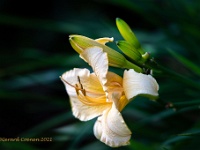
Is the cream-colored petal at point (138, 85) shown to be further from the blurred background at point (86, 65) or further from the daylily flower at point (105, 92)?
the blurred background at point (86, 65)

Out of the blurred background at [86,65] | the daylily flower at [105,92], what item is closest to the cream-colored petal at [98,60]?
the daylily flower at [105,92]

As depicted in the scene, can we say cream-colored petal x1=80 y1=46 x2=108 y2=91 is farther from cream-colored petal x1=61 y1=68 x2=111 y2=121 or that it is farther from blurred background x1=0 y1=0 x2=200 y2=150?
blurred background x1=0 y1=0 x2=200 y2=150

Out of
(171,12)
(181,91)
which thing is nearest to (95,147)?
(181,91)

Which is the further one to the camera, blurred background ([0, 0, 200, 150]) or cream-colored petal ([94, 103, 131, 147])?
blurred background ([0, 0, 200, 150])

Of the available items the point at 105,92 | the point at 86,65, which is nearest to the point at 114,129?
the point at 105,92

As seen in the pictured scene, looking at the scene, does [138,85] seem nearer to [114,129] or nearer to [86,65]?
[114,129]

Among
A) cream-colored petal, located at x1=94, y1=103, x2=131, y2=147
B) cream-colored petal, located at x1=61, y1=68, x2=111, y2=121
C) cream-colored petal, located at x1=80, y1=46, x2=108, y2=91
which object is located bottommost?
cream-colored petal, located at x1=94, y1=103, x2=131, y2=147

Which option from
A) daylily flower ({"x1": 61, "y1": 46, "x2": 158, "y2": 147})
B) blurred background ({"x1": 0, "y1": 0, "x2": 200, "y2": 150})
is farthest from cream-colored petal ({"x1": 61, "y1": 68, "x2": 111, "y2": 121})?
blurred background ({"x1": 0, "y1": 0, "x2": 200, "y2": 150})
